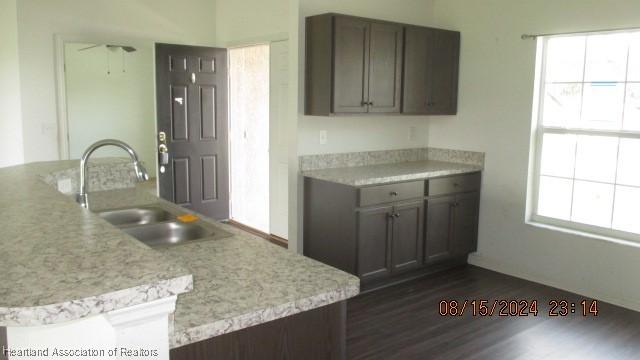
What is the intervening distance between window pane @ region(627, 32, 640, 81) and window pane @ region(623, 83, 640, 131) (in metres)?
0.06

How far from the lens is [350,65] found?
3975mm

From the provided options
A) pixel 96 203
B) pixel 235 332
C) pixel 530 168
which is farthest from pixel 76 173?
pixel 530 168

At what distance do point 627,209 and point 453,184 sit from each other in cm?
125

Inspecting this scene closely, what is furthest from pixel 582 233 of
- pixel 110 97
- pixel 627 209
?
pixel 110 97

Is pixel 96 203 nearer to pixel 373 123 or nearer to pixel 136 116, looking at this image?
pixel 373 123

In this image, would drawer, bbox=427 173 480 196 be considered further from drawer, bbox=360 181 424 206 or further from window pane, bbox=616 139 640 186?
window pane, bbox=616 139 640 186

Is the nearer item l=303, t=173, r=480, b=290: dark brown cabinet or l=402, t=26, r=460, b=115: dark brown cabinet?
l=303, t=173, r=480, b=290: dark brown cabinet

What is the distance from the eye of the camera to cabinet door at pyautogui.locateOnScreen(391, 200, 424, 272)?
405cm

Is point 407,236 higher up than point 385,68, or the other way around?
point 385,68

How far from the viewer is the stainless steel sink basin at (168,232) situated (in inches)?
91.4

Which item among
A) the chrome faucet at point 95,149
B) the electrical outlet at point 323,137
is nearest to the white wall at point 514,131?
the electrical outlet at point 323,137

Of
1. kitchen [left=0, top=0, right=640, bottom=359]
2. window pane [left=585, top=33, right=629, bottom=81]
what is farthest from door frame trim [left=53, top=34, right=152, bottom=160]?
window pane [left=585, top=33, right=629, bottom=81]

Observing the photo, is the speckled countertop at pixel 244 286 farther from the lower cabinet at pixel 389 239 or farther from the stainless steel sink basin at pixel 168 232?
the lower cabinet at pixel 389 239

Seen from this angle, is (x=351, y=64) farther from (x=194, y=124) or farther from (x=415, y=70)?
(x=194, y=124)
